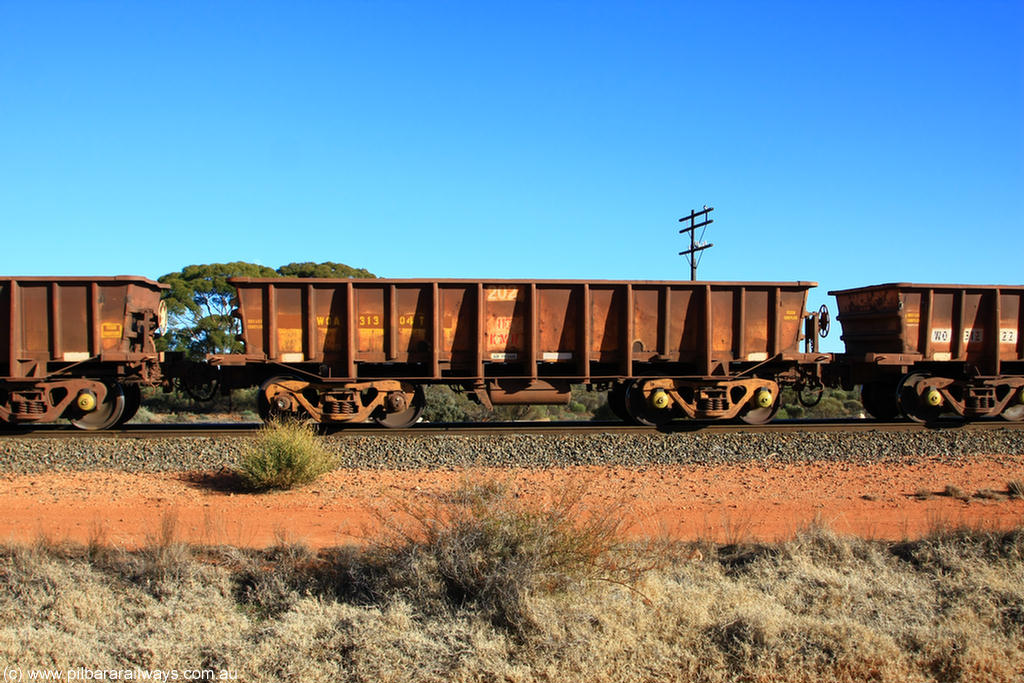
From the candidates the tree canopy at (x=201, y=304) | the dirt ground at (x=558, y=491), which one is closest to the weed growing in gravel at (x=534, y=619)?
the dirt ground at (x=558, y=491)

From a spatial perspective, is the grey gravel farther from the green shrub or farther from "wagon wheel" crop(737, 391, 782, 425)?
the green shrub

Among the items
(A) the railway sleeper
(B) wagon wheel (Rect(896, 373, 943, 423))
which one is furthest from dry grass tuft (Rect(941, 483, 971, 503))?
(B) wagon wheel (Rect(896, 373, 943, 423))

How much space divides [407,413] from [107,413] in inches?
209

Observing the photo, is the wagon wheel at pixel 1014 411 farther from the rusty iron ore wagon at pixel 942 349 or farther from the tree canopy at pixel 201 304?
the tree canopy at pixel 201 304

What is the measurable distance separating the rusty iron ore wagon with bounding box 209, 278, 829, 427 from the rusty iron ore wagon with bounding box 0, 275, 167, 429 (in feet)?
6.04

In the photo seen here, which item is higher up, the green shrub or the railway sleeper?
the railway sleeper

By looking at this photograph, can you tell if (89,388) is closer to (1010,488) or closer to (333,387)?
(333,387)

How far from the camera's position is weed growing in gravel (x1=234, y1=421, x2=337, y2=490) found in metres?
9.50

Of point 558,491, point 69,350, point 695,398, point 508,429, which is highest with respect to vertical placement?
point 69,350

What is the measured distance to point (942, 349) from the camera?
1436 cm

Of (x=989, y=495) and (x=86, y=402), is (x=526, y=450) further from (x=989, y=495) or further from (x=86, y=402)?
(x=86, y=402)

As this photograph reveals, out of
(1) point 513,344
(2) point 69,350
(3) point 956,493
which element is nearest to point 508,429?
(1) point 513,344

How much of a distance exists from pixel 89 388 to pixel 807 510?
11.6 meters

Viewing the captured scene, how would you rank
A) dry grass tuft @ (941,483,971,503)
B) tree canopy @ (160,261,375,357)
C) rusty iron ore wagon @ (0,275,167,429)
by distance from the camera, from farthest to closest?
tree canopy @ (160,261,375,357), rusty iron ore wagon @ (0,275,167,429), dry grass tuft @ (941,483,971,503)
